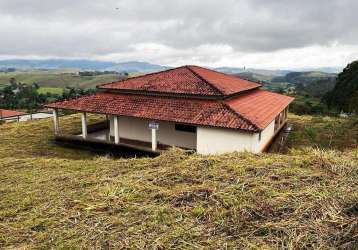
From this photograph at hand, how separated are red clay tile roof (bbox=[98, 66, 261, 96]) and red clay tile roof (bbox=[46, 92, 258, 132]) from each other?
40 centimetres

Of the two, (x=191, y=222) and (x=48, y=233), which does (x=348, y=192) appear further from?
(x=48, y=233)

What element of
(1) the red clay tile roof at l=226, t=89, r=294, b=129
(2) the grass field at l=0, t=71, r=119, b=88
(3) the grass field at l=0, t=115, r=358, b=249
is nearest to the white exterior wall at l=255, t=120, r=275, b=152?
(1) the red clay tile roof at l=226, t=89, r=294, b=129

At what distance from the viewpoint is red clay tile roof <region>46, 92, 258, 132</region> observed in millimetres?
12906

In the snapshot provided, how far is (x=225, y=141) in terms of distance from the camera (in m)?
12.9

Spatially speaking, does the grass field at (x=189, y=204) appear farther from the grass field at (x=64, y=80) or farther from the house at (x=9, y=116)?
the grass field at (x=64, y=80)

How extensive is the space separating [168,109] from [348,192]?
35.1ft

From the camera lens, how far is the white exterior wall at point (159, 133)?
1561cm

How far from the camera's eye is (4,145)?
54.9 feet

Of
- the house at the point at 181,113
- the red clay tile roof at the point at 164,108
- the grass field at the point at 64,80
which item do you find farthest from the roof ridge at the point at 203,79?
the grass field at the point at 64,80

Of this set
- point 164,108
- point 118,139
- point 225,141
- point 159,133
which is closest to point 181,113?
point 164,108

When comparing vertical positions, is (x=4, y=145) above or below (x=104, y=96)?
below

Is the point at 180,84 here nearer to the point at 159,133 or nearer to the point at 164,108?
the point at 164,108

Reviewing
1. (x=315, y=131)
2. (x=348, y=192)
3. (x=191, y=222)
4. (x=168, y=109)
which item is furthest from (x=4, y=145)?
(x=315, y=131)

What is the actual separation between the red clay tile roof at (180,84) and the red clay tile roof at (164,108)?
40 centimetres
